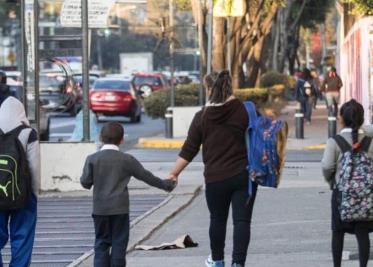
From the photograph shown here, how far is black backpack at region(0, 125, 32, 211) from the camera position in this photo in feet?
28.7

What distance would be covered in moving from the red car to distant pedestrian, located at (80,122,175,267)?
30.3 meters

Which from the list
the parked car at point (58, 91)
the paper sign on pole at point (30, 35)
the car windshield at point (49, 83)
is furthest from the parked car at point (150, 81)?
the paper sign on pole at point (30, 35)

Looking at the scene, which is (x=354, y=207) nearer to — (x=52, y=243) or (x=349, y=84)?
(x=52, y=243)

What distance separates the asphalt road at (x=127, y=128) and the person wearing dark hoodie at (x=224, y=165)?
61.3ft

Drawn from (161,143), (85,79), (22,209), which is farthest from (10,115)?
(161,143)

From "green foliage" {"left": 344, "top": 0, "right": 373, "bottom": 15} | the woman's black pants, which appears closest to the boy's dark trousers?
the woman's black pants

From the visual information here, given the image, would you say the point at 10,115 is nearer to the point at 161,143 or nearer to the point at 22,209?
the point at 22,209

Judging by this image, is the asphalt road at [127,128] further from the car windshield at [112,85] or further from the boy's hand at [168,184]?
the boy's hand at [168,184]

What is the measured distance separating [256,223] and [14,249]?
16.5 feet

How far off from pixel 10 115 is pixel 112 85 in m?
31.9

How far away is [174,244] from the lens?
11734mm

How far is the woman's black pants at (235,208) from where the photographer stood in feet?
31.6

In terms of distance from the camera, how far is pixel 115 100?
39.9 metres

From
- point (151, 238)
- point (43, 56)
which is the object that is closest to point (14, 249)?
point (151, 238)
